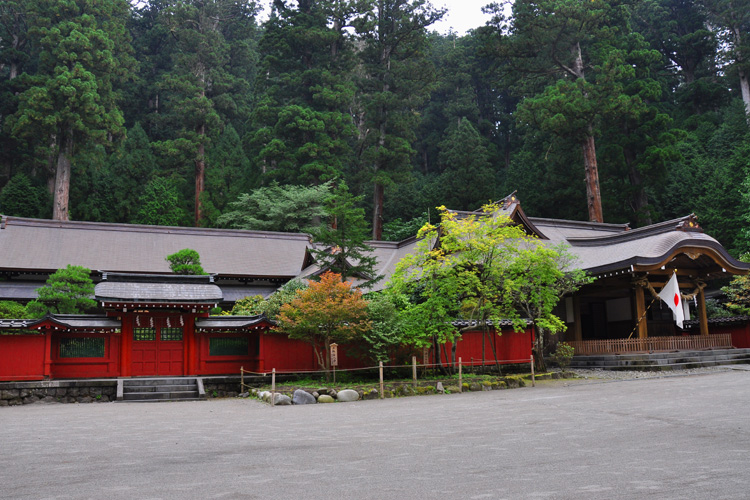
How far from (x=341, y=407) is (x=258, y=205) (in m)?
25.6

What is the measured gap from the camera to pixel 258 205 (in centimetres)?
3784

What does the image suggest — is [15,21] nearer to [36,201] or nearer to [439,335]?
[36,201]

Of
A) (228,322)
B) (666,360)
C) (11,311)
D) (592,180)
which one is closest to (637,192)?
(592,180)

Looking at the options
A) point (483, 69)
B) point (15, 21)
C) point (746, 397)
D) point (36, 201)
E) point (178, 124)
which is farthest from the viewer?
point (483, 69)

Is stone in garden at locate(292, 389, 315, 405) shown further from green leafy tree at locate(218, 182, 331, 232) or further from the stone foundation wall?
green leafy tree at locate(218, 182, 331, 232)

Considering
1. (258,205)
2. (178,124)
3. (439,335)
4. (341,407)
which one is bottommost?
(341,407)

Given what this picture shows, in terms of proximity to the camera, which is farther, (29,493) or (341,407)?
(341,407)

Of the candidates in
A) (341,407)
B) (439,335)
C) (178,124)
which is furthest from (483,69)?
(341,407)

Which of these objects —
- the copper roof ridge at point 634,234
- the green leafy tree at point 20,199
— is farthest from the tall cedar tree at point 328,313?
the green leafy tree at point 20,199

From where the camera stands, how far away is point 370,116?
4284cm

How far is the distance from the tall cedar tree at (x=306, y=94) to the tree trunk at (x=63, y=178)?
1093 cm

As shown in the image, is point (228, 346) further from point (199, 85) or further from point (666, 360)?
point (199, 85)

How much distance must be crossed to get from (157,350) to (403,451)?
13619 mm

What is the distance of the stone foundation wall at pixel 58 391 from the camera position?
16.9 m
